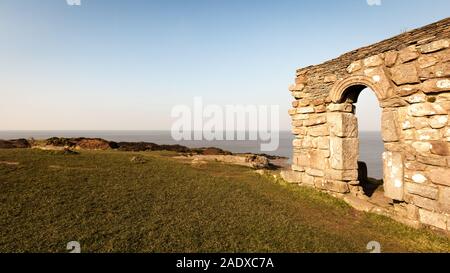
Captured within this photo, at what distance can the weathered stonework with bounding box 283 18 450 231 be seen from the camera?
604cm

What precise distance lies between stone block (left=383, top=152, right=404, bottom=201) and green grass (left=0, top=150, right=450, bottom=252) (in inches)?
28.8

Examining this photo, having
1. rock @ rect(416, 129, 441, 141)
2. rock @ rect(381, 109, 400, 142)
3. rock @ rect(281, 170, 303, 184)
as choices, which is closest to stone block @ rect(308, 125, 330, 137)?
rock @ rect(281, 170, 303, 184)

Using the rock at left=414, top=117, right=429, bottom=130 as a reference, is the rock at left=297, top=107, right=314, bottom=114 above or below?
above

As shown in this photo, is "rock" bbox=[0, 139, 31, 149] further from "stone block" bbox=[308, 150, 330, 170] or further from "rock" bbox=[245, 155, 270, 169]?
"stone block" bbox=[308, 150, 330, 170]

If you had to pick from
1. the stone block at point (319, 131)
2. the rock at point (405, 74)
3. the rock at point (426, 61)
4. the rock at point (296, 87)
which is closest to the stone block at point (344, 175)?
the stone block at point (319, 131)

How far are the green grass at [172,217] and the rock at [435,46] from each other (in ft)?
13.5

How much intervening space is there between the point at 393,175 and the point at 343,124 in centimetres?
240

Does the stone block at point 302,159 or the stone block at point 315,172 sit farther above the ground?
the stone block at point 302,159

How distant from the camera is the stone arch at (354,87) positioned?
24.5 ft

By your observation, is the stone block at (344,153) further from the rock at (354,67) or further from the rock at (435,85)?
the rock at (435,85)

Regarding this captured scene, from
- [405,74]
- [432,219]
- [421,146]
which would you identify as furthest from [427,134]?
[432,219]

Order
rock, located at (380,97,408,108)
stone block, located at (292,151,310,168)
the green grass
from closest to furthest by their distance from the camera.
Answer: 1. the green grass
2. rock, located at (380,97,408,108)
3. stone block, located at (292,151,310,168)
